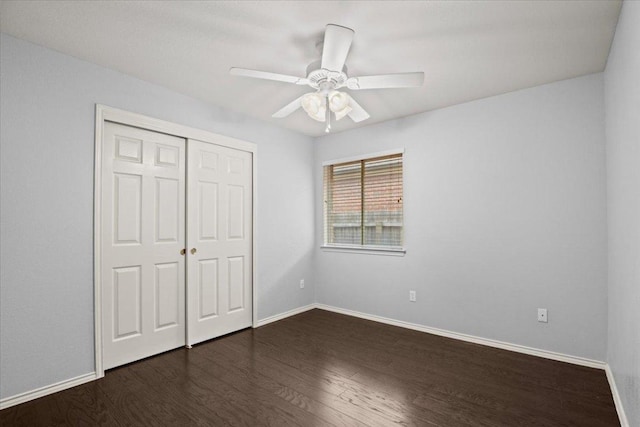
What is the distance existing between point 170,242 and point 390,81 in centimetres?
237

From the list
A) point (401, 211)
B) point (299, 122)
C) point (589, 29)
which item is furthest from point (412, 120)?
point (589, 29)

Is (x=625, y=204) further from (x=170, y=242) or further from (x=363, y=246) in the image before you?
(x=170, y=242)

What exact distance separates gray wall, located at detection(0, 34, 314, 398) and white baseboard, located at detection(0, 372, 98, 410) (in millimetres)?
31

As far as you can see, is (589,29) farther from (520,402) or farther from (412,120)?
(520,402)

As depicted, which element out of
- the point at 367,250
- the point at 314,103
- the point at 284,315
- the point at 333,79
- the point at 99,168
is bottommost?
the point at 284,315

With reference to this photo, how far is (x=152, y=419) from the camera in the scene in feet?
6.39

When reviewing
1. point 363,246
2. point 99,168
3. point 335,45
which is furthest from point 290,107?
point 363,246

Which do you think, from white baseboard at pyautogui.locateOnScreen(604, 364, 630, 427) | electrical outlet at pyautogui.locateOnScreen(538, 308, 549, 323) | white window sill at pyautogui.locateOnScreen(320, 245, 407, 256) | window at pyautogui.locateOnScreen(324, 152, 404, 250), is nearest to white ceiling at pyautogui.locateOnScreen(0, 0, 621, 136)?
window at pyautogui.locateOnScreen(324, 152, 404, 250)

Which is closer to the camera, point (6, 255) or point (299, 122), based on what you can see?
point (6, 255)

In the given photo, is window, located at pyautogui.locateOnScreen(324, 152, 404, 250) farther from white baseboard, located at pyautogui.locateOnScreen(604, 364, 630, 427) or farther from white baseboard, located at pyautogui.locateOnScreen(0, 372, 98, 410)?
white baseboard, located at pyautogui.locateOnScreen(0, 372, 98, 410)

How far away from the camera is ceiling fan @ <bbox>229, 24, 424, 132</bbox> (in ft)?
5.90

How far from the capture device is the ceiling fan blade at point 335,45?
1703 millimetres

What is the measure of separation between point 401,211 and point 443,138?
0.93 metres

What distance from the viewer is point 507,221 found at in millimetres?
2990
